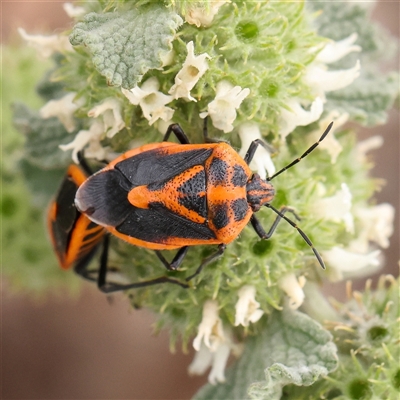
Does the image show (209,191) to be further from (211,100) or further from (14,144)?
(14,144)

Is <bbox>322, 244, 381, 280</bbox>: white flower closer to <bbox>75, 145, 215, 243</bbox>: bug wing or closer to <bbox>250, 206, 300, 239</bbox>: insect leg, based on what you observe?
<bbox>250, 206, 300, 239</bbox>: insect leg

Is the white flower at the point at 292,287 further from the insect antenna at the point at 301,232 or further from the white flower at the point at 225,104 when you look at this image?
the white flower at the point at 225,104

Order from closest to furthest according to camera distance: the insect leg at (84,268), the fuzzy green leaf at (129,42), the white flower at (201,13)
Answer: the fuzzy green leaf at (129,42) → the white flower at (201,13) → the insect leg at (84,268)

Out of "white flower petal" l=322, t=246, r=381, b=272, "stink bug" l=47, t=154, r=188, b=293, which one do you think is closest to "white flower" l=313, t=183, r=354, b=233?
"white flower petal" l=322, t=246, r=381, b=272

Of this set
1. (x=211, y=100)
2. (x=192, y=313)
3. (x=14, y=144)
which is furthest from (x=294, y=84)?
(x=14, y=144)

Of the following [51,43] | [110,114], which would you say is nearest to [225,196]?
[110,114]

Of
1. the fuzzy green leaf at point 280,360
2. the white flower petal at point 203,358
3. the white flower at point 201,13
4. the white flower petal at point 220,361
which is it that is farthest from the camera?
the white flower petal at point 203,358

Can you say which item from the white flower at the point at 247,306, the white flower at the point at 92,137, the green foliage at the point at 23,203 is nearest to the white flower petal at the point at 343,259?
the white flower at the point at 247,306
